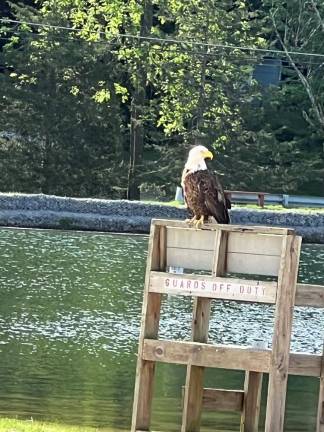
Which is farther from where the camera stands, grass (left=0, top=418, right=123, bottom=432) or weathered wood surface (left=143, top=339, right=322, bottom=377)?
→ grass (left=0, top=418, right=123, bottom=432)

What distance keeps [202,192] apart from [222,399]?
1.61 meters

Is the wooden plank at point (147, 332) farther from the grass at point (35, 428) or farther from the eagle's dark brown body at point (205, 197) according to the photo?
the eagle's dark brown body at point (205, 197)

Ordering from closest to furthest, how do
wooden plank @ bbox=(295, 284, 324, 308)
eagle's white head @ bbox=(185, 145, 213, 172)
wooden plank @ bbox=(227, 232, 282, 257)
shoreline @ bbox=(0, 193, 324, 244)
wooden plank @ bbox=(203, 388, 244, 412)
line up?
wooden plank @ bbox=(227, 232, 282, 257) < wooden plank @ bbox=(295, 284, 324, 308) < wooden plank @ bbox=(203, 388, 244, 412) < eagle's white head @ bbox=(185, 145, 213, 172) < shoreline @ bbox=(0, 193, 324, 244)

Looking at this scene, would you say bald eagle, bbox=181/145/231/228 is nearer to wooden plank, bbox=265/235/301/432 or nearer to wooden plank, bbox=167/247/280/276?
wooden plank, bbox=167/247/280/276

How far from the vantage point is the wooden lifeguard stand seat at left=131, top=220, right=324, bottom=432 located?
779 cm

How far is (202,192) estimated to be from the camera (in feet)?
31.2

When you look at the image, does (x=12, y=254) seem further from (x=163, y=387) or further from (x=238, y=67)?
(x=238, y=67)

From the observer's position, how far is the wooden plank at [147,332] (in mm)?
8172

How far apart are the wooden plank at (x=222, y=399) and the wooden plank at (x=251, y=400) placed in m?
0.07

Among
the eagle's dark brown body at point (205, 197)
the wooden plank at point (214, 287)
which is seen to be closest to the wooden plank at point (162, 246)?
the wooden plank at point (214, 287)

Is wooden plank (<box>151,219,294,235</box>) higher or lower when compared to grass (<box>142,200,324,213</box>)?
lower

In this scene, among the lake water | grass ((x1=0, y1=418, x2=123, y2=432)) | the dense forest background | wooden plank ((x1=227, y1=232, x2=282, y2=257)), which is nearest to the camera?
wooden plank ((x1=227, y1=232, x2=282, y2=257))

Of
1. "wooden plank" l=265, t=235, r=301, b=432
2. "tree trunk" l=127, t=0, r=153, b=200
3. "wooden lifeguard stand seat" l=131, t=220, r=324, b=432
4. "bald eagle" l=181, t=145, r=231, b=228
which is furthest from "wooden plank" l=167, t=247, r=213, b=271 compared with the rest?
"tree trunk" l=127, t=0, r=153, b=200

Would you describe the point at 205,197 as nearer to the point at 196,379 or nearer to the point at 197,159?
the point at 197,159
